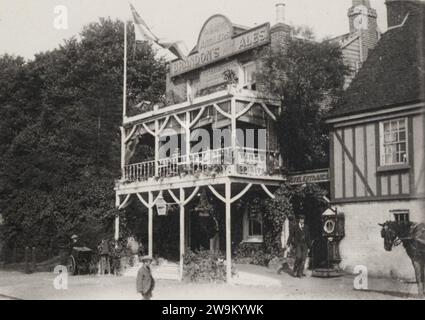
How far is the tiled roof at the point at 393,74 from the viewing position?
17031mm

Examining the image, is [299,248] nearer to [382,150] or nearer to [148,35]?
[382,150]

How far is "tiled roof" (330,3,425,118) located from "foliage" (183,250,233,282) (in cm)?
622

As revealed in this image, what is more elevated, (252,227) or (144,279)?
(252,227)

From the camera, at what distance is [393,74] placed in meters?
18.2

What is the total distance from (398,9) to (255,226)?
388 inches

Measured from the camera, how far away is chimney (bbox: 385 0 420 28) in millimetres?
20013

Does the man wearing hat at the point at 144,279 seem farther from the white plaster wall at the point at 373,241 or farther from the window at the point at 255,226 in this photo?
the window at the point at 255,226

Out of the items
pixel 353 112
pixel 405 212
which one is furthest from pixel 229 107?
pixel 405 212

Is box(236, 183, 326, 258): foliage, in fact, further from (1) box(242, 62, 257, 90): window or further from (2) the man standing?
(2) the man standing

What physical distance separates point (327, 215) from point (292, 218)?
1675mm

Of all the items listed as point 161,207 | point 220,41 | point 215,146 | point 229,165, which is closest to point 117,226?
point 161,207

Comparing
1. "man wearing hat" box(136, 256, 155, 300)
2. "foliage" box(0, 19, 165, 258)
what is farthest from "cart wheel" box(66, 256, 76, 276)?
"man wearing hat" box(136, 256, 155, 300)

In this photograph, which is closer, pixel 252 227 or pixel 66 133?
pixel 252 227

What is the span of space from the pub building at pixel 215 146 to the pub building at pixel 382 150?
1527mm
